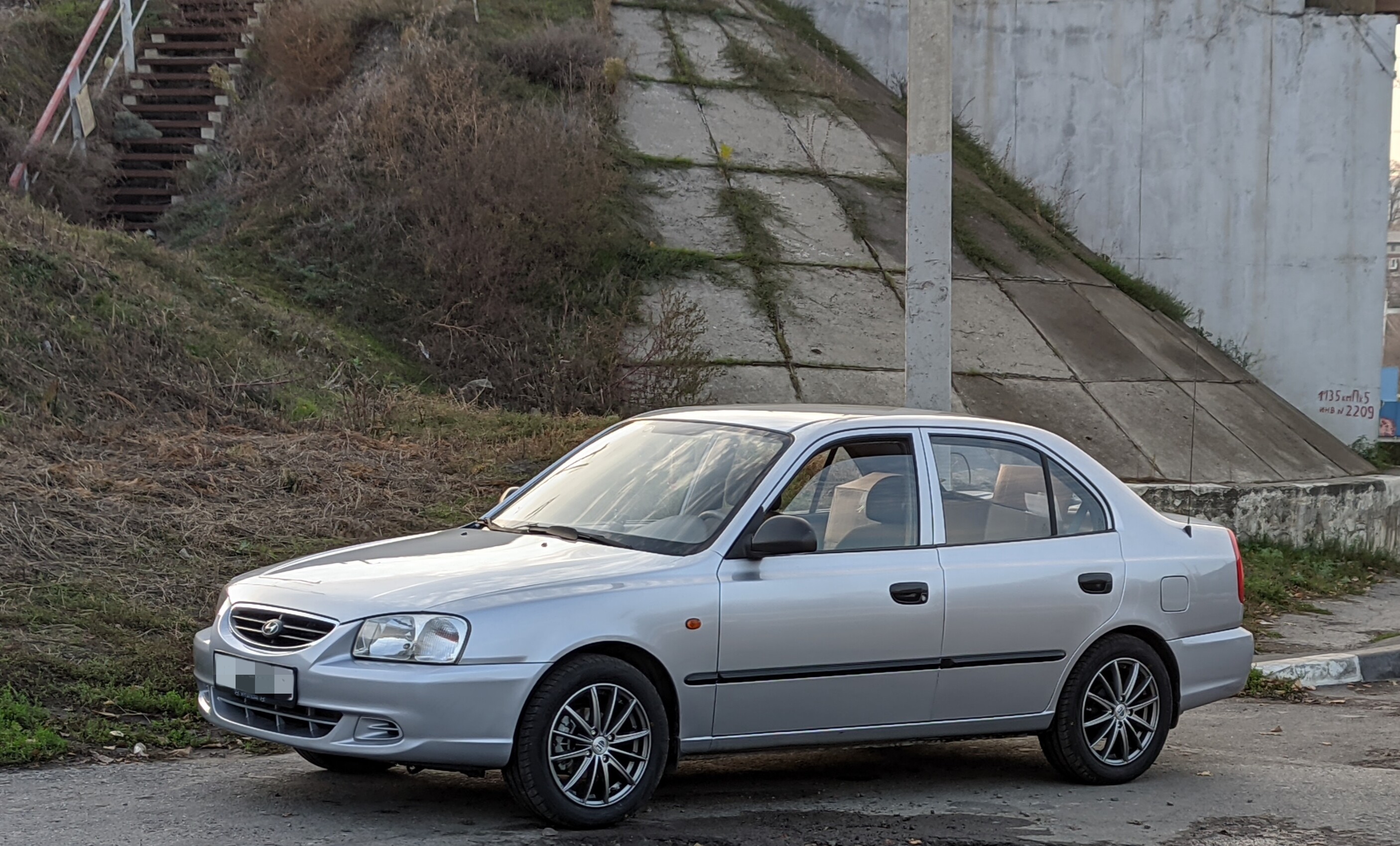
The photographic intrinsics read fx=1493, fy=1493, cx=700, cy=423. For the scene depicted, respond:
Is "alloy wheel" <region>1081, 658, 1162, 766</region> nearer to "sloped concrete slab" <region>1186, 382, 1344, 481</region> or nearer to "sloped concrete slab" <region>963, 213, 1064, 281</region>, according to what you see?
"sloped concrete slab" <region>1186, 382, 1344, 481</region>

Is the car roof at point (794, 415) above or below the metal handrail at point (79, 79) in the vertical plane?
below

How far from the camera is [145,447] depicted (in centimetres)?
1023

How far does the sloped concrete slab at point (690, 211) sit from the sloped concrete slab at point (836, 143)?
178cm

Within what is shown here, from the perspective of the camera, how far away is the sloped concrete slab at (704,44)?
2091 centimetres

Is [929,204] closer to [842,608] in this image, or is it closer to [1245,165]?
[842,608]

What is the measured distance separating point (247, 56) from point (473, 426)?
10.9m

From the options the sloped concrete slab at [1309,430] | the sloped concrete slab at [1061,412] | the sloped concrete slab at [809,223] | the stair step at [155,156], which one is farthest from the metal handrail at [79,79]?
the sloped concrete slab at [1309,430]

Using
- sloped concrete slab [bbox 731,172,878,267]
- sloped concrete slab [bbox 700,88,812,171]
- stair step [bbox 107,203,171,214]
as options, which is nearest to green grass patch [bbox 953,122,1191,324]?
sloped concrete slab [bbox 731,172,878,267]

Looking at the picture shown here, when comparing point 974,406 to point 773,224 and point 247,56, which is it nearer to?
point 773,224

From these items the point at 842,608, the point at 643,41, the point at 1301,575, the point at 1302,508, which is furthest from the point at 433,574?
the point at 643,41

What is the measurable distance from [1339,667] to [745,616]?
5.93 metres

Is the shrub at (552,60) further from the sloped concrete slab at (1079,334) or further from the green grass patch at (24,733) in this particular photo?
the green grass patch at (24,733)

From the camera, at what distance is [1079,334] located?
56.6 ft

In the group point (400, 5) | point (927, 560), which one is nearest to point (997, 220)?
point (400, 5)
